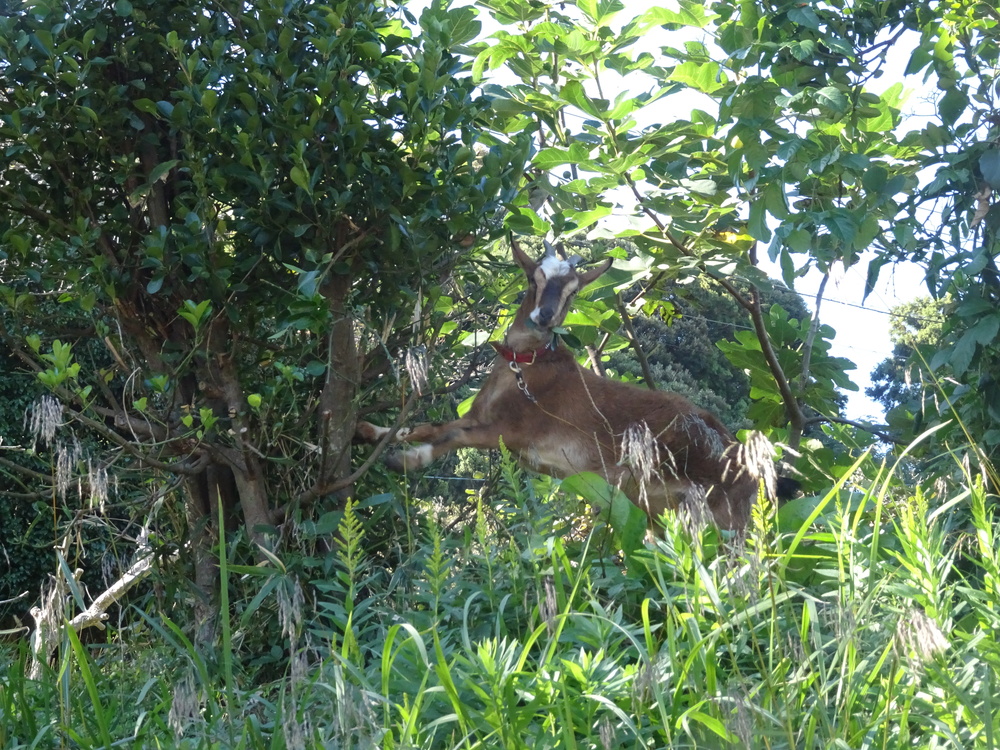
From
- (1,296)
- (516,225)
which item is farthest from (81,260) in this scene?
(516,225)

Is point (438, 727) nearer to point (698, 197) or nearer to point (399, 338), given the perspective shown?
point (399, 338)

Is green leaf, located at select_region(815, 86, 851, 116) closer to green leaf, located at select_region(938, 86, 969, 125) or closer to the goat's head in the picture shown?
green leaf, located at select_region(938, 86, 969, 125)

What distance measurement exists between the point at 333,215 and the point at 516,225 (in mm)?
1092

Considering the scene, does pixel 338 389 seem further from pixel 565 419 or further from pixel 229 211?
pixel 565 419

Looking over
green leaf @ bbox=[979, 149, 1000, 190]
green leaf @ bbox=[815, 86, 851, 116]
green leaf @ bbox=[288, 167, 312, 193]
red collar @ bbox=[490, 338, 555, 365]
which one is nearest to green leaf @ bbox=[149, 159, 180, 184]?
green leaf @ bbox=[288, 167, 312, 193]

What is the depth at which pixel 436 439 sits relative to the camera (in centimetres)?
569

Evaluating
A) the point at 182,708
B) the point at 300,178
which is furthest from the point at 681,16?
the point at 182,708

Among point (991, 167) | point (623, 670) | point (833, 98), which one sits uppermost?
point (833, 98)

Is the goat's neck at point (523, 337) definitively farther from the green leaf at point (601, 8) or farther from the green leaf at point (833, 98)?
the green leaf at point (833, 98)

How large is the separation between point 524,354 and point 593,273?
2.33 feet

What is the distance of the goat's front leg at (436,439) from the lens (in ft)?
16.9

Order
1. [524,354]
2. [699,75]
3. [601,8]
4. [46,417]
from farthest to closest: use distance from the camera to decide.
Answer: [524,354] → [699,75] → [601,8] → [46,417]

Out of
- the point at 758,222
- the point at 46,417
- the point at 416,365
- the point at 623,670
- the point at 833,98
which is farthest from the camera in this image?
the point at 758,222

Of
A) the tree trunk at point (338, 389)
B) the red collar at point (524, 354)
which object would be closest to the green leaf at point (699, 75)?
the red collar at point (524, 354)
